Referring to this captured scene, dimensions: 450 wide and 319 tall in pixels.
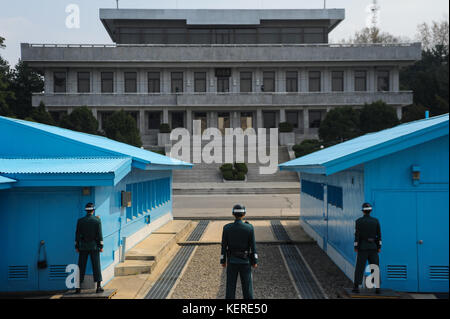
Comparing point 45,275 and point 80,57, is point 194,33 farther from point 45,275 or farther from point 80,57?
point 45,275

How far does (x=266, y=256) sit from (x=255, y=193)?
20.3 metres

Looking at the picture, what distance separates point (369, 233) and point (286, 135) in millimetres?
41851

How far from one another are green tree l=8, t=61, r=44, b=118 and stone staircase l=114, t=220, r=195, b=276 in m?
43.1

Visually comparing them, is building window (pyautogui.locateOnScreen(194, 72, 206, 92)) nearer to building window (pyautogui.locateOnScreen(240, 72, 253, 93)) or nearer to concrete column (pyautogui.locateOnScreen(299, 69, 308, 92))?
building window (pyautogui.locateOnScreen(240, 72, 253, 93))

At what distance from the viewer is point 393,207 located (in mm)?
9094

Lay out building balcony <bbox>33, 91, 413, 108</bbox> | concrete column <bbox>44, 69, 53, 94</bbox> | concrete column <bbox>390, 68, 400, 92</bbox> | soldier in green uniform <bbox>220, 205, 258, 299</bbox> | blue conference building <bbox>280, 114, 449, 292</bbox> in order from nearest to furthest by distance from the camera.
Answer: soldier in green uniform <bbox>220, 205, 258, 299</bbox> → blue conference building <bbox>280, 114, 449, 292</bbox> → building balcony <bbox>33, 91, 413, 108</bbox> → concrete column <bbox>44, 69, 53, 94</bbox> → concrete column <bbox>390, 68, 400, 92</bbox>

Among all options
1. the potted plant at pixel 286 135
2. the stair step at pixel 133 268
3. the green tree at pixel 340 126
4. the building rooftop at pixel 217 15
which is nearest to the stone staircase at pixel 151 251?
the stair step at pixel 133 268

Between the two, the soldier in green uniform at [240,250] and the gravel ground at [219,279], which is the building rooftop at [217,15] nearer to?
the gravel ground at [219,279]

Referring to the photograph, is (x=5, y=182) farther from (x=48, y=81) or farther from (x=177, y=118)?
(x=48, y=81)

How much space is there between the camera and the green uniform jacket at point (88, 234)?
339 inches

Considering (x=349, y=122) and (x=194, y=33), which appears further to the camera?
(x=194, y=33)

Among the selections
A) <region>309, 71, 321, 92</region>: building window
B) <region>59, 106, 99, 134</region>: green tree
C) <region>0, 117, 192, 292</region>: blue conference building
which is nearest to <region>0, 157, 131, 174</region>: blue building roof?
→ <region>0, 117, 192, 292</region>: blue conference building

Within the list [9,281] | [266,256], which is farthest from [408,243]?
[9,281]

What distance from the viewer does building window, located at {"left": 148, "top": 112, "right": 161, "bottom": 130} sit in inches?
2180
